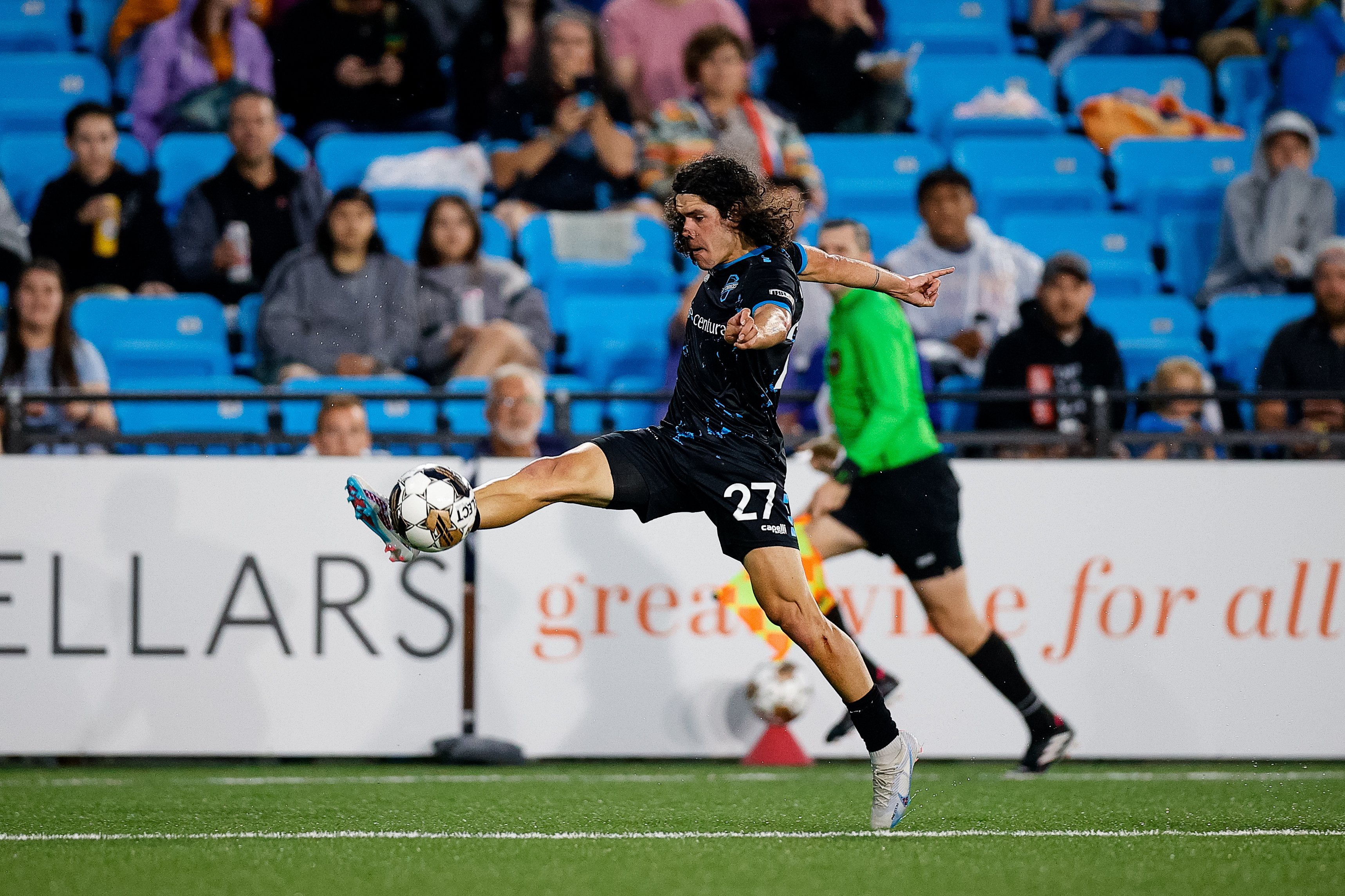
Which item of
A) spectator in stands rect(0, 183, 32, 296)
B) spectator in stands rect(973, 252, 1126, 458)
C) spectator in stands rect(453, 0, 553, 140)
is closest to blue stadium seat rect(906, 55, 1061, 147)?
spectator in stands rect(453, 0, 553, 140)

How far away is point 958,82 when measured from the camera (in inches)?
464

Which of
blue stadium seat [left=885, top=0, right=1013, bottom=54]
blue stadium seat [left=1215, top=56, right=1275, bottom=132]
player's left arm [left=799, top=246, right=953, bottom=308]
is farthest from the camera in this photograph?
blue stadium seat [left=885, top=0, right=1013, bottom=54]

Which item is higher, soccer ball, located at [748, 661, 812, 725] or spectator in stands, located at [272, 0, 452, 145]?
spectator in stands, located at [272, 0, 452, 145]

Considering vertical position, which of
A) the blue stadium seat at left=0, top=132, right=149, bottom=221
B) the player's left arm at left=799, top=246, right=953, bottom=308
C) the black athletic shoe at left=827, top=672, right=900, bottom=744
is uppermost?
the blue stadium seat at left=0, top=132, right=149, bottom=221

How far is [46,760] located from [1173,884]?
17.8ft

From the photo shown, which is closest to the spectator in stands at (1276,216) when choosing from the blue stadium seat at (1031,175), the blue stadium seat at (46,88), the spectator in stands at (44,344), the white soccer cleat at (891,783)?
the blue stadium seat at (1031,175)

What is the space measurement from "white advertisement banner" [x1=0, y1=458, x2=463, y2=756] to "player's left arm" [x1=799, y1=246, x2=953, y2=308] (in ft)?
9.29

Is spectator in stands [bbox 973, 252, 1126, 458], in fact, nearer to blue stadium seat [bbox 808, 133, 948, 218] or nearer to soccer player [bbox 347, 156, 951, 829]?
blue stadium seat [bbox 808, 133, 948, 218]

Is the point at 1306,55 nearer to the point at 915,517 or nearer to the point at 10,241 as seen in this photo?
the point at 915,517

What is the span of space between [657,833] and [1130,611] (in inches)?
135

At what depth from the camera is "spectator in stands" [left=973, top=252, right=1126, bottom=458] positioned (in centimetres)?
862

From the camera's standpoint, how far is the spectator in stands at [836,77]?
1120cm

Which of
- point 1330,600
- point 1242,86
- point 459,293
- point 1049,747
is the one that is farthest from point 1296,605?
point 1242,86

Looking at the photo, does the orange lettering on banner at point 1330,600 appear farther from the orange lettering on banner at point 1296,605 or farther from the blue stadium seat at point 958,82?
the blue stadium seat at point 958,82
